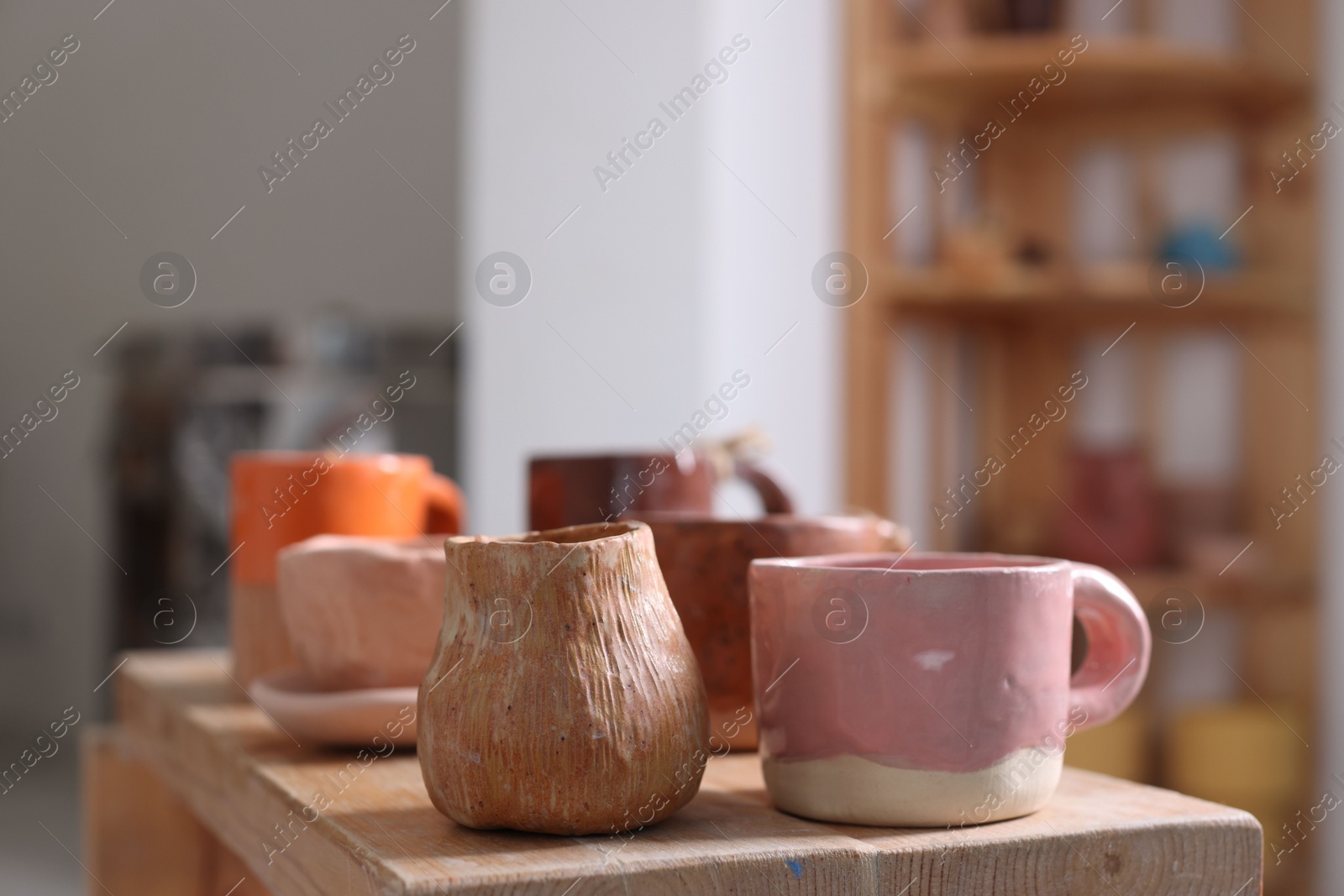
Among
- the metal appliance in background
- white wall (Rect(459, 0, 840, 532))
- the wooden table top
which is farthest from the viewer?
the metal appliance in background

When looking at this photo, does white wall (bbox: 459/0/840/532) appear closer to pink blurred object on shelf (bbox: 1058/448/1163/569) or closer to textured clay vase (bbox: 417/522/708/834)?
pink blurred object on shelf (bbox: 1058/448/1163/569)

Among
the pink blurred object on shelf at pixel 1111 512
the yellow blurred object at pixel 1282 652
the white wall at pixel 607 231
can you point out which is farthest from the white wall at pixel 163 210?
the yellow blurred object at pixel 1282 652

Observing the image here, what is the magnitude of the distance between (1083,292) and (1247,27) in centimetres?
62

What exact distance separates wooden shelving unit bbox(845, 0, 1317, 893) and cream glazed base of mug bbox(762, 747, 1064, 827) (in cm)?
154

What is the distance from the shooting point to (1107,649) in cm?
55

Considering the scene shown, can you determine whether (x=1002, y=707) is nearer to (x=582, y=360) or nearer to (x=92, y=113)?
(x=582, y=360)

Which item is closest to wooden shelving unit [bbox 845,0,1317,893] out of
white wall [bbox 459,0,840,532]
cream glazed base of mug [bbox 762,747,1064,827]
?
white wall [bbox 459,0,840,532]

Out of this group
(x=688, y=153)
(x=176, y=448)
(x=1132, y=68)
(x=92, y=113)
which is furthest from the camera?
(x=92, y=113)

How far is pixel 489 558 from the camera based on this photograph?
474mm

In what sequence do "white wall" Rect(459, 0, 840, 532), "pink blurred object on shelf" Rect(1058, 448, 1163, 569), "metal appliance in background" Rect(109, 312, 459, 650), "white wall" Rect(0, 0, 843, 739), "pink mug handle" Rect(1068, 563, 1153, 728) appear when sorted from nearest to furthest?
"pink mug handle" Rect(1068, 563, 1153, 728), "white wall" Rect(459, 0, 840, 532), "pink blurred object on shelf" Rect(1058, 448, 1163, 569), "metal appliance in background" Rect(109, 312, 459, 650), "white wall" Rect(0, 0, 843, 739)

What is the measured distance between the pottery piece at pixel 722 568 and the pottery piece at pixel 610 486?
82 millimetres

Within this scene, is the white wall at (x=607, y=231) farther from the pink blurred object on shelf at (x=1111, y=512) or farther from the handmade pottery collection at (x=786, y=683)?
the handmade pottery collection at (x=786, y=683)

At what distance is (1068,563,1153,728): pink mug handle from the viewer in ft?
1.76

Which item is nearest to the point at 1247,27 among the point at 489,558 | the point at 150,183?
the point at 489,558
